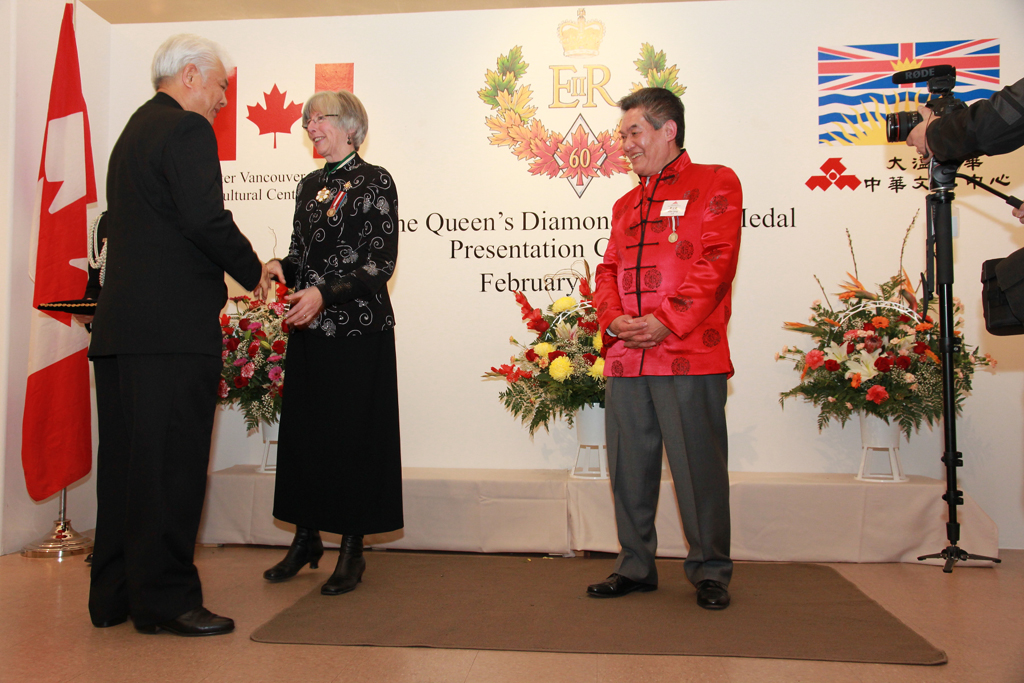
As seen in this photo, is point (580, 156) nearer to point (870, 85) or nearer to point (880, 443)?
point (870, 85)

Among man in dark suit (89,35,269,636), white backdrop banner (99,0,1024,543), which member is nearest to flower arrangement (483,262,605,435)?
white backdrop banner (99,0,1024,543)

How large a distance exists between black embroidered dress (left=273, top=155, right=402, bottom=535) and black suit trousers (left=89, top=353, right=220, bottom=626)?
1.55 ft

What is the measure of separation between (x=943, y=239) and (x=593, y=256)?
1.64 meters

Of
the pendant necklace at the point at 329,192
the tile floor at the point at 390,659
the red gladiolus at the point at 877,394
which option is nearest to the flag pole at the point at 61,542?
the tile floor at the point at 390,659

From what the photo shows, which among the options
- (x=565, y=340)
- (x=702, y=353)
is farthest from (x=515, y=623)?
(x=565, y=340)

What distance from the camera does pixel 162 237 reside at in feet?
6.86

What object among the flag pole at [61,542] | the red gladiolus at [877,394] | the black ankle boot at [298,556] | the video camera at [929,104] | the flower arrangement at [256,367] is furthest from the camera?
the flower arrangement at [256,367]

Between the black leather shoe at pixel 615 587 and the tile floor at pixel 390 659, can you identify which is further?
the black leather shoe at pixel 615 587

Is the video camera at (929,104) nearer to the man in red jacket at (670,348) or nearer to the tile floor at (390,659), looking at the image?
the man in red jacket at (670,348)

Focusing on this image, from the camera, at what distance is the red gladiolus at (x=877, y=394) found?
304 centimetres

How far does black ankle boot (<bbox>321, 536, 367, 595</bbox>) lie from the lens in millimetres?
2598

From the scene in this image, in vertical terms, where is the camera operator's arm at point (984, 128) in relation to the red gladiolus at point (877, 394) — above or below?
above

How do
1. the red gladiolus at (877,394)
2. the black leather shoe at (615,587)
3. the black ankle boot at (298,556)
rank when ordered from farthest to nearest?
the red gladiolus at (877,394) → the black ankle boot at (298,556) → the black leather shoe at (615,587)

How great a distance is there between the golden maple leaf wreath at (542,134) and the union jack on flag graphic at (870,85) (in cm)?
73
